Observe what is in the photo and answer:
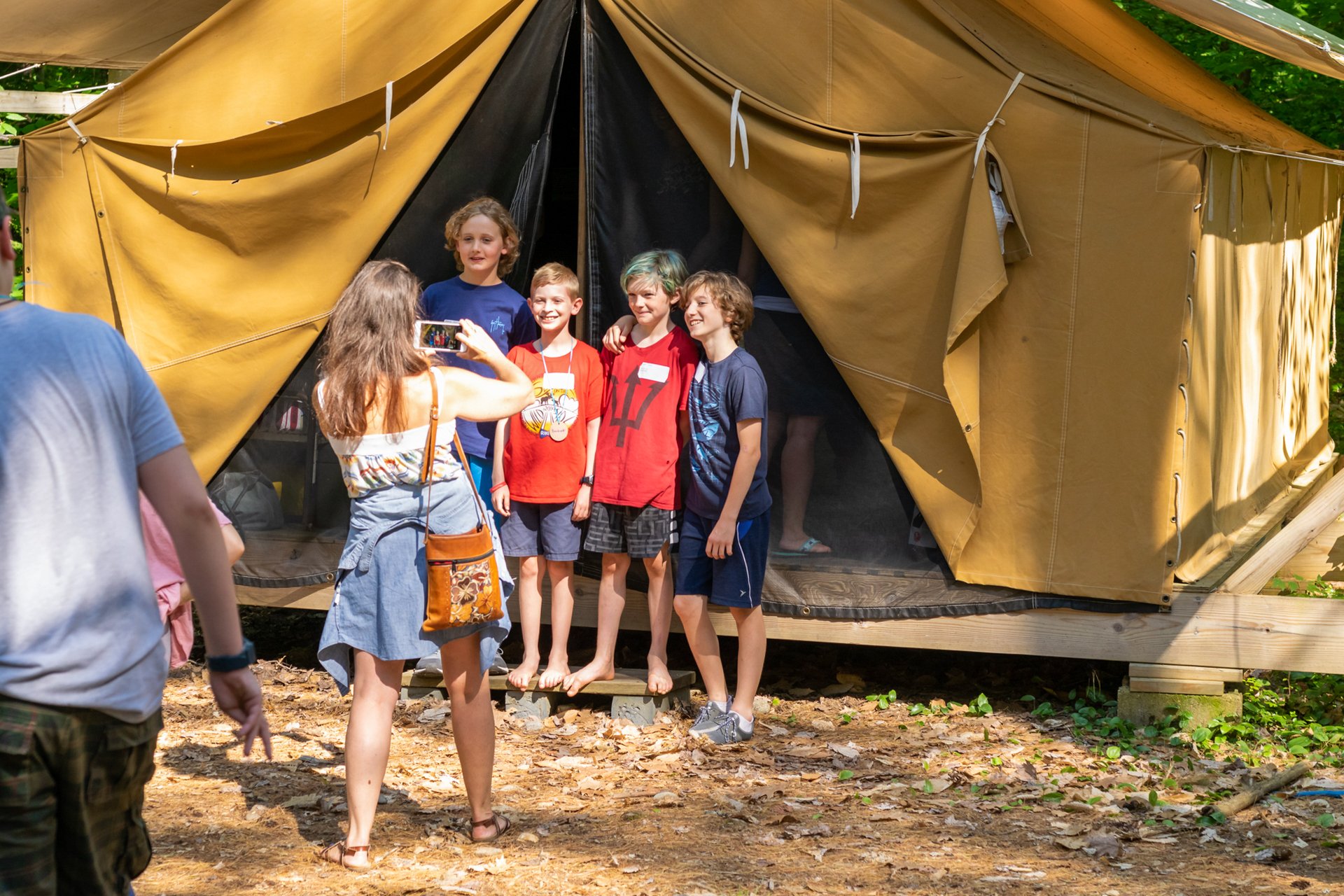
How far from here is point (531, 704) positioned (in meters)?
5.18

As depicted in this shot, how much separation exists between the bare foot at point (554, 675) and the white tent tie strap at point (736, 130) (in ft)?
7.03

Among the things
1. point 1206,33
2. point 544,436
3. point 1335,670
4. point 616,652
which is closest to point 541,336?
point 544,436

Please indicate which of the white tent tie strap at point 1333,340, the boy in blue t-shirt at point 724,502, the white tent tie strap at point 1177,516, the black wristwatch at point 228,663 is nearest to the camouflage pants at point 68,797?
the black wristwatch at point 228,663

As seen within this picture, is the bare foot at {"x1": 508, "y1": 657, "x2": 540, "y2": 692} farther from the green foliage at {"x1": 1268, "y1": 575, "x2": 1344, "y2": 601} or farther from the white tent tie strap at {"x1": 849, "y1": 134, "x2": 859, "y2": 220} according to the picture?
the green foliage at {"x1": 1268, "y1": 575, "x2": 1344, "y2": 601}

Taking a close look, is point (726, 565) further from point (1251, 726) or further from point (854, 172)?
point (1251, 726)

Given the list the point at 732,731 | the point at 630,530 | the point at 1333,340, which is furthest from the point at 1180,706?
the point at 1333,340

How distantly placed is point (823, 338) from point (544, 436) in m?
1.20

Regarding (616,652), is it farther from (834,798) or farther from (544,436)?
(834,798)

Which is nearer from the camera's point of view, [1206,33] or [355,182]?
[355,182]

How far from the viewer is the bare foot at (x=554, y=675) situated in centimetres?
510

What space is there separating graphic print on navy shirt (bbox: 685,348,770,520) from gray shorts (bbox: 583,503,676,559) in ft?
0.55

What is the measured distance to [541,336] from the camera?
16.7 feet

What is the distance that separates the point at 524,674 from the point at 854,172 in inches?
94.8

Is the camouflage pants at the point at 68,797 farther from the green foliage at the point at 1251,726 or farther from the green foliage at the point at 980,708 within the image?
the green foliage at the point at 980,708
